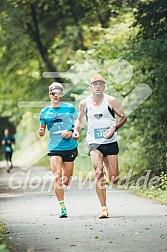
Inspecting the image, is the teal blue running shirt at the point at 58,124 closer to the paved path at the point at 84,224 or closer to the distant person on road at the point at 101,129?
the distant person on road at the point at 101,129

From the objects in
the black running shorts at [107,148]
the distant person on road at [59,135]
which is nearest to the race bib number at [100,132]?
the black running shorts at [107,148]

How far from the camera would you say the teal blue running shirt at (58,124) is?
13.2 meters

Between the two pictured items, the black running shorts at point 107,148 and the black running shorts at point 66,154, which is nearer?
the black running shorts at point 107,148

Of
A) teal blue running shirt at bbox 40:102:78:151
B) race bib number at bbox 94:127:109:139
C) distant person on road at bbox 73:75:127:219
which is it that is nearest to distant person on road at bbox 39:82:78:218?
teal blue running shirt at bbox 40:102:78:151

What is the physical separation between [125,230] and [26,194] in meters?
8.39

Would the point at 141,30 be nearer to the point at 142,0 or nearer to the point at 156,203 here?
the point at 142,0

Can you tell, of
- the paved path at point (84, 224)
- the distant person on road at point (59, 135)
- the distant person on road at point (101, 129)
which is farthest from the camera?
the distant person on road at point (59, 135)

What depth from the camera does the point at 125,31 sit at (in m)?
25.6

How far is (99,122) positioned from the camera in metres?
12.7

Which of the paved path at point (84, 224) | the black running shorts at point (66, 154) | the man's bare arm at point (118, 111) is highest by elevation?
the man's bare arm at point (118, 111)

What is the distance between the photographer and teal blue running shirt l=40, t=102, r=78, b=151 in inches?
518

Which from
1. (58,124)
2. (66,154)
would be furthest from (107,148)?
(58,124)

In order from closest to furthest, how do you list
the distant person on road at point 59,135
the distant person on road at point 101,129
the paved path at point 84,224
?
1. the paved path at point 84,224
2. the distant person on road at point 101,129
3. the distant person on road at point 59,135

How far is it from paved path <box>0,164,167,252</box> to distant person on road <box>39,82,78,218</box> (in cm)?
68
